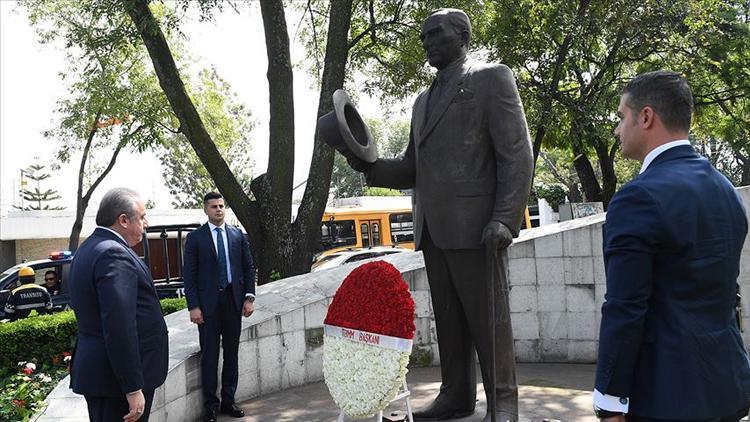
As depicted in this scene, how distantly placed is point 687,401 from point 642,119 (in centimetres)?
90

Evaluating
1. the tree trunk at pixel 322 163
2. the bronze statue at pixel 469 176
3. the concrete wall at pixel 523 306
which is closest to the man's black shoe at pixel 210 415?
the concrete wall at pixel 523 306

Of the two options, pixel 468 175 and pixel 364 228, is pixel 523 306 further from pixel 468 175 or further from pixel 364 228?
pixel 364 228

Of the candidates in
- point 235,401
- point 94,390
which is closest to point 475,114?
point 94,390

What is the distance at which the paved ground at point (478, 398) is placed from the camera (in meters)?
4.56

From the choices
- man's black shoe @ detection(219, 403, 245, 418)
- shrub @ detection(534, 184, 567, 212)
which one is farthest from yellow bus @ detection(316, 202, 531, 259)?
man's black shoe @ detection(219, 403, 245, 418)

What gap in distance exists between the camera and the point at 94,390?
10.2 ft

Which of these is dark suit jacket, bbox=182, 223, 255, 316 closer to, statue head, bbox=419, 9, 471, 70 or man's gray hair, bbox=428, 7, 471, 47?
statue head, bbox=419, 9, 471, 70

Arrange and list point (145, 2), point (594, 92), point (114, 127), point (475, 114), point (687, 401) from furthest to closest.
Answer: point (114, 127) < point (594, 92) < point (145, 2) < point (475, 114) < point (687, 401)

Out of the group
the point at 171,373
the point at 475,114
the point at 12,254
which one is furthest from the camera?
the point at 12,254

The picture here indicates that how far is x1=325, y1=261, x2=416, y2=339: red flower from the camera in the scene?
3.73 m

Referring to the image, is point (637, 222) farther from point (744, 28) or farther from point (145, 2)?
point (744, 28)

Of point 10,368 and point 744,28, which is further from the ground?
point 744,28

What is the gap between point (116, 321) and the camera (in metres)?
3.03

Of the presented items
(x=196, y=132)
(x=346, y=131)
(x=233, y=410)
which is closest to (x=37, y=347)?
(x=196, y=132)
